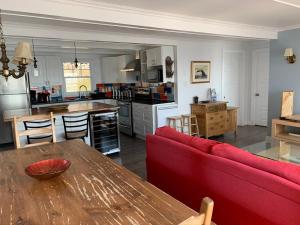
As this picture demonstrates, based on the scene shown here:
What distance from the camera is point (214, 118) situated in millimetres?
5453

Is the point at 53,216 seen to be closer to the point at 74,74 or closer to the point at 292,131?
the point at 292,131

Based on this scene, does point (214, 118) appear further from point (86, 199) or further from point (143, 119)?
point (86, 199)

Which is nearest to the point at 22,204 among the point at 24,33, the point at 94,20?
the point at 94,20

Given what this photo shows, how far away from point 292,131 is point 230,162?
3913mm

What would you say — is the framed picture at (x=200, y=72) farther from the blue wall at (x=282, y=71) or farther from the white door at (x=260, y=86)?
the white door at (x=260, y=86)

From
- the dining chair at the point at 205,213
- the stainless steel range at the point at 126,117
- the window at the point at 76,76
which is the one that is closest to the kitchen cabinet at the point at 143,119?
the stainless steel range at the point at 126,117

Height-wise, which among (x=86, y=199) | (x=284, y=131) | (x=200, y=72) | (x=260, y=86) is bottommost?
(x=284, y=131)

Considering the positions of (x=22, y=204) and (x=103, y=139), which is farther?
(x=103, y=139)

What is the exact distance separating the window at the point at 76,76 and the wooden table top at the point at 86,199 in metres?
5.98

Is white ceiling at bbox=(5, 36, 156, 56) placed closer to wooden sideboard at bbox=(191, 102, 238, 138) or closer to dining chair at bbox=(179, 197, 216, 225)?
wooden sideboard at bbox=(191, 102, 238, 138)

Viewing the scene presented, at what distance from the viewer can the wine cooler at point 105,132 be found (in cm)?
441

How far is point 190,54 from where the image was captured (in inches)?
222

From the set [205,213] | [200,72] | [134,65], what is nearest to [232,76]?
[200,72]

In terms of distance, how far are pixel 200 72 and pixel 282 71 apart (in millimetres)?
1766
